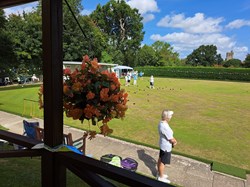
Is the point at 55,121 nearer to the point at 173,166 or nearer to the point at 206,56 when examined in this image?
the point at 173,166

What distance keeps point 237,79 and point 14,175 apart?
1578 inches

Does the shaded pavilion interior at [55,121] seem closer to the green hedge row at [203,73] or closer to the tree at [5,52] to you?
the tree at [5,52]

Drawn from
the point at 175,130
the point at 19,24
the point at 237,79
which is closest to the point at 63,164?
the point at 175,130

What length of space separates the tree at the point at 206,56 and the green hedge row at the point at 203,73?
1669 inches

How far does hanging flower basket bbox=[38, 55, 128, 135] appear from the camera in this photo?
225 cm

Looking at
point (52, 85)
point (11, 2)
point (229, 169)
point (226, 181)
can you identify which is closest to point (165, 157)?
point (226, 181)

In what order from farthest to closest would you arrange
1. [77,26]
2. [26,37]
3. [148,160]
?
[26,37] < [148,160] < [77,26]

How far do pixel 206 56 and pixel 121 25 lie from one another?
52.4 m

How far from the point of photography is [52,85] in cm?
184

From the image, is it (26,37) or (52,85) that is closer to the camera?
(52,85)

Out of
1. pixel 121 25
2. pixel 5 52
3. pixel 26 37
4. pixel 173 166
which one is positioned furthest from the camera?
pixel 121 25

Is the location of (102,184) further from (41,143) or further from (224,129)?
(224,129)

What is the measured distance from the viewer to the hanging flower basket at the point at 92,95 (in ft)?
7.39

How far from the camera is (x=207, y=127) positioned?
8484 millimetres
